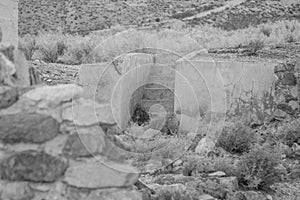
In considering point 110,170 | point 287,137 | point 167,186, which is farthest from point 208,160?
point 110,170

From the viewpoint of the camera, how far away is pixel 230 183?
4582 millimetres

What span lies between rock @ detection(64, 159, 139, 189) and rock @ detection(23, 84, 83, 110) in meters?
0.39

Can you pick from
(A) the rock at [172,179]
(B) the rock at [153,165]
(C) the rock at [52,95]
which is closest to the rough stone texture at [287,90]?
(B) the rock at [153,165]

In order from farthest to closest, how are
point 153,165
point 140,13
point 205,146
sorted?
point 140,13 < point 205,146 < point 153,165

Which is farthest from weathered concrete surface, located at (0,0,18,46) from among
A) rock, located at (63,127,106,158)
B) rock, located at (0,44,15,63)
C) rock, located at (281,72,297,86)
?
rock, located at (281,72,297,86)

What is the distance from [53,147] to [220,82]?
16.8 feet

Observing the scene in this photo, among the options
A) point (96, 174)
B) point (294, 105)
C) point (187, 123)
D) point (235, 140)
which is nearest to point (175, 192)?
point (96, 174)

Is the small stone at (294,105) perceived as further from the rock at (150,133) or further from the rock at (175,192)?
the rock at (175,192)

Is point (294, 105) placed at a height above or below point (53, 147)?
below

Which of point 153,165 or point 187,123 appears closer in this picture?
point 153,165

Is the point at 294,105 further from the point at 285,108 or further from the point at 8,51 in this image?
the point at 8,51

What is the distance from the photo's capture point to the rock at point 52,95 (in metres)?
2.81

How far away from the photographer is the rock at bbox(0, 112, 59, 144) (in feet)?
9.20

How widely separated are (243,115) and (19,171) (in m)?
5.13
